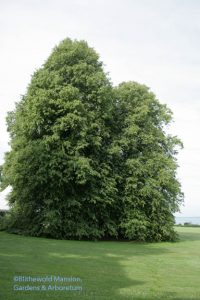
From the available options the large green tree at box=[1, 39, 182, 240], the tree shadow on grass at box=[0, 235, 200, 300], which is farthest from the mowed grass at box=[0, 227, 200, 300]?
the large green tree at box=[1, 39, 182, 240]

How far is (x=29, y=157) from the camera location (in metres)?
35.1

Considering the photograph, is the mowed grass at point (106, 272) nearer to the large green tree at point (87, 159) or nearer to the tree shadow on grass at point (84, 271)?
the tree shadow on grass at point (84, 271)

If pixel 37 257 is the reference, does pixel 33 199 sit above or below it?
above

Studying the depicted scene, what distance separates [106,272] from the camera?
60.1 feet

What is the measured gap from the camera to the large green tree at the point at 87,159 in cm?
3519

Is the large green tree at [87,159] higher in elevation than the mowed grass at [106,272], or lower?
higher

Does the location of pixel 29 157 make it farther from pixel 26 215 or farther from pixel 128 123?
pixel 128 123

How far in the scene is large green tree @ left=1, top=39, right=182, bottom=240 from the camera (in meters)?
35.2

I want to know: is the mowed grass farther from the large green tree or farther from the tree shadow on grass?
the large green tree

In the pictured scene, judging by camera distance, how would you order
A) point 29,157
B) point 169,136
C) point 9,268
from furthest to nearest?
point 169,136, point 29,157, point 9,268

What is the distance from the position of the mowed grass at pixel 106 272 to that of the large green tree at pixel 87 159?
940 cm

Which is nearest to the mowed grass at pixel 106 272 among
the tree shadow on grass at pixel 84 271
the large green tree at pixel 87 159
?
the tree shadow on grass at pixel 84 271

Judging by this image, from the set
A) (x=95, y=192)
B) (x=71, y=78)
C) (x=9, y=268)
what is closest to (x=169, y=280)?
(x=9, y=268)

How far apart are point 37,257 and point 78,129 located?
17.0 metres
